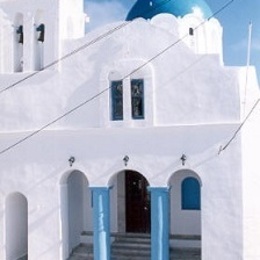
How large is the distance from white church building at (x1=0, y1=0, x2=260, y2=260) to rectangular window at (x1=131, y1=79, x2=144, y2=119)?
0.09 feet

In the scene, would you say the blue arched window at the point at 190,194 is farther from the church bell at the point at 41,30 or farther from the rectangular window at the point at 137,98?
the church bell at the point at 41,30

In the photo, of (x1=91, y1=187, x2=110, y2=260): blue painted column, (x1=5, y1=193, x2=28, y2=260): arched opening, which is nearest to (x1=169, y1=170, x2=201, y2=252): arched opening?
(x1=91, y1=187, x2=110, y2=260): blue painted column

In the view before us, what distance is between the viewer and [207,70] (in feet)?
38.3

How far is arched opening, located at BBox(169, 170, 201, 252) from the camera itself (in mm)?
14078

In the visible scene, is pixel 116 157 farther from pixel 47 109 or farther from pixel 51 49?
pixel 51 49

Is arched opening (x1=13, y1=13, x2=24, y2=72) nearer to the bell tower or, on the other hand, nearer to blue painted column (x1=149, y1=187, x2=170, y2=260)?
the bell tower

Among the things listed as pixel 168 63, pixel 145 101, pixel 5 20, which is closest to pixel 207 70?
pixel 168 63

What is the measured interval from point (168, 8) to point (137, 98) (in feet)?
15.8

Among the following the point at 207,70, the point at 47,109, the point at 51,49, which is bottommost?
the point at 47,109

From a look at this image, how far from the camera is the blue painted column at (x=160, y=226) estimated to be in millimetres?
11883

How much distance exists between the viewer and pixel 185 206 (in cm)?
1420

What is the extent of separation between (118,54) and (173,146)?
289 centimetres

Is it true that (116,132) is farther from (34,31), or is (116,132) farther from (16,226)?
(16,226)

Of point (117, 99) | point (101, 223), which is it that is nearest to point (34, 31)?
point (117, 99)
